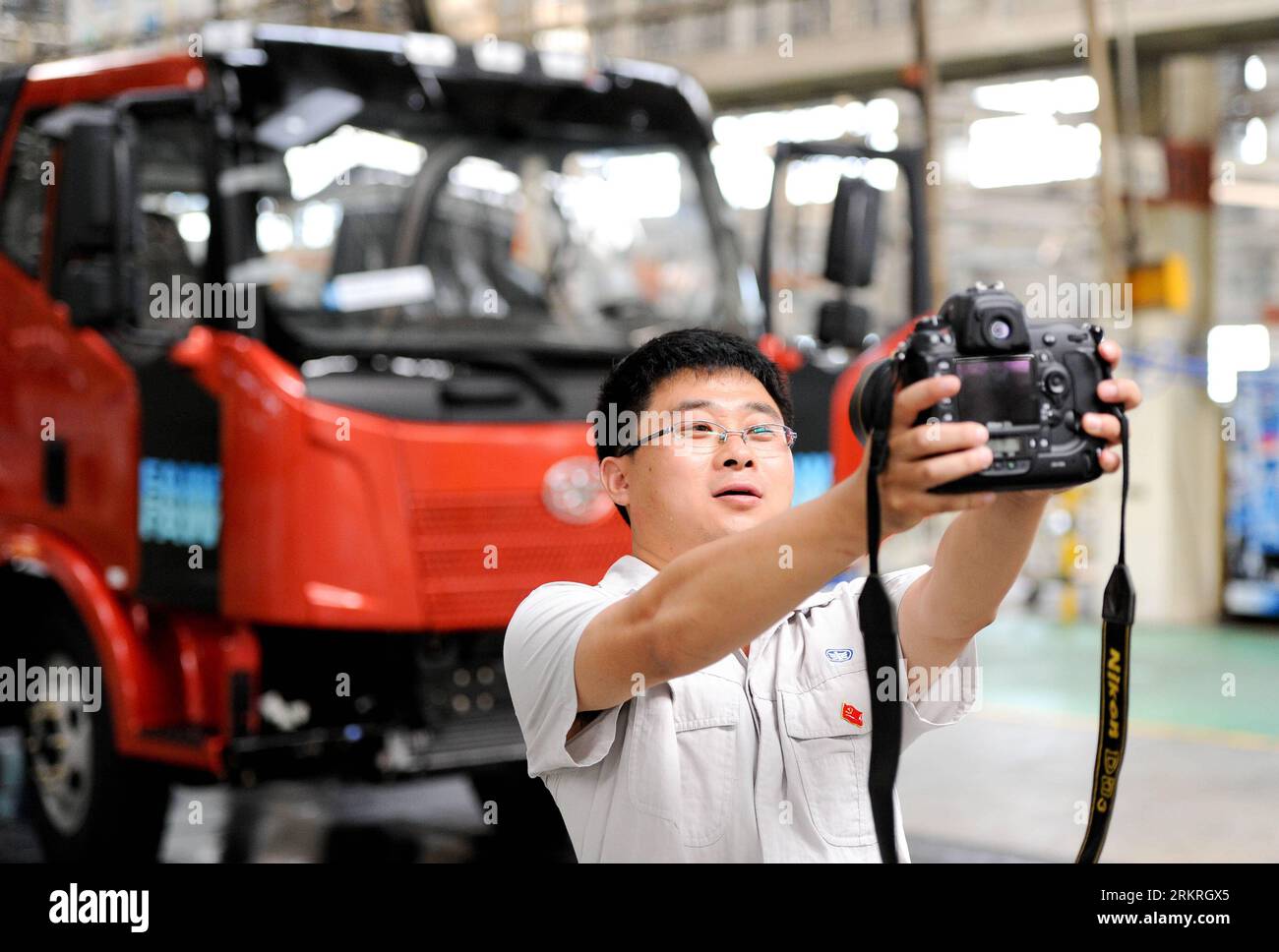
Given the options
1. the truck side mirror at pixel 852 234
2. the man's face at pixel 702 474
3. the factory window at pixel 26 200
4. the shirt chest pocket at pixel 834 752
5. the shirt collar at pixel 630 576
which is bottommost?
the shirt chest pocket at pixel 834 752

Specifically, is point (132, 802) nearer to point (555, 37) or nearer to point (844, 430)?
point (844, 430)

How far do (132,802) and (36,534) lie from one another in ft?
2.97

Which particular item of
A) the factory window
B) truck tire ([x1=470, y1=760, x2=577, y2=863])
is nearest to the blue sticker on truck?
the factory window

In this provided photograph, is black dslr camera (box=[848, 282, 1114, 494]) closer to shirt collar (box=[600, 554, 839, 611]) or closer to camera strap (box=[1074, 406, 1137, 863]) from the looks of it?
camera strap (box=[1074, 406, 1137, 863])

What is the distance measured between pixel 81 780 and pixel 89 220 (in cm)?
174

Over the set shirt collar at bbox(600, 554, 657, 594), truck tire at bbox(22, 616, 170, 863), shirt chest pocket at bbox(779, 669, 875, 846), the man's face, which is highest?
the man's face

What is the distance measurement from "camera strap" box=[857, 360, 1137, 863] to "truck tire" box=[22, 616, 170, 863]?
3.67m

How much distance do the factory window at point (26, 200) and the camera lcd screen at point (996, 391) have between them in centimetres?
414

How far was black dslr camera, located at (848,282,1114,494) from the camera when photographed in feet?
3.78

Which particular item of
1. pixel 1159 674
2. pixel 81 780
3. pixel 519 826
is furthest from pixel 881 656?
pixel 1159 674

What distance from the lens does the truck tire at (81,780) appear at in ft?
15.3

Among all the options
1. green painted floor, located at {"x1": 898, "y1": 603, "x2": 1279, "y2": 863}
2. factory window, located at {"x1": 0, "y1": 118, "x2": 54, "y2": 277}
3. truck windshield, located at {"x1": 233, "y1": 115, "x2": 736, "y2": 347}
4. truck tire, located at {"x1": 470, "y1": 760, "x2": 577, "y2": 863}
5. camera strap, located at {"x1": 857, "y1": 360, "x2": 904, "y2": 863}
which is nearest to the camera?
camera strap, located at {"x1": 857, "y1": 360, "x2": 904, "y2": 863}

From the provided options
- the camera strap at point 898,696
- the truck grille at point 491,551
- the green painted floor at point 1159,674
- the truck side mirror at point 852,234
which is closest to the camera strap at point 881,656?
the camera strap at point 898,696

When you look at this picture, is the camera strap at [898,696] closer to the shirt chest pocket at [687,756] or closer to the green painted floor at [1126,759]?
the shirt chest pocket at [687,756]
